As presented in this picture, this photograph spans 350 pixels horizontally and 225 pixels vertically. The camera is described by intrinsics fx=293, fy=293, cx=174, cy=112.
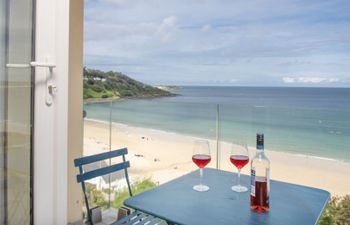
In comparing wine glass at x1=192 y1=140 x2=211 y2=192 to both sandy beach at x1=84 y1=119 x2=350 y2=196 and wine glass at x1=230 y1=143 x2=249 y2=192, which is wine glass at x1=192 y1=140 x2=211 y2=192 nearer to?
wine glass at x1=230 y1=143 x2=249 y2=192

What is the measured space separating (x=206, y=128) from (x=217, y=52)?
1337 cm

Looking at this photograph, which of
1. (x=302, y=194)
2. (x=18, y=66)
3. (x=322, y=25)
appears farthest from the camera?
(x=322, y=25)

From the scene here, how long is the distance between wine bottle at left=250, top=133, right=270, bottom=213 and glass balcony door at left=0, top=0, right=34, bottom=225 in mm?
843

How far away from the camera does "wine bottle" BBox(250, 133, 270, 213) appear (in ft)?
3.88

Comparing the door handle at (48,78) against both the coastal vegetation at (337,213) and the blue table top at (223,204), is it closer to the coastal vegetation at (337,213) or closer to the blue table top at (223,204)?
the blue table top at (223,204)

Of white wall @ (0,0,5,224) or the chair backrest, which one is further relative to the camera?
the chair backrest

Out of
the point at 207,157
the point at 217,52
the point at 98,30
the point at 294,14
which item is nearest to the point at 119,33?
the point at 98,30

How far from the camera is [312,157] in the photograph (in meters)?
3.43

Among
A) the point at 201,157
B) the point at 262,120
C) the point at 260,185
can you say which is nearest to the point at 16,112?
the point at 201,157

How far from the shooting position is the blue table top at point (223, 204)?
1110 millimetres

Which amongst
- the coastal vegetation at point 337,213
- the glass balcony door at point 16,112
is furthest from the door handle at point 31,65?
the coastal vegetation at point 337,213

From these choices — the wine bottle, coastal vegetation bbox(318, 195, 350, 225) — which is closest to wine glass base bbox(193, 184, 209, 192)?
the wine bottle

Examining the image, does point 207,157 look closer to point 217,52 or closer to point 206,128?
point 206,128

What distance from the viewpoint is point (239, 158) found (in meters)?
1.44
